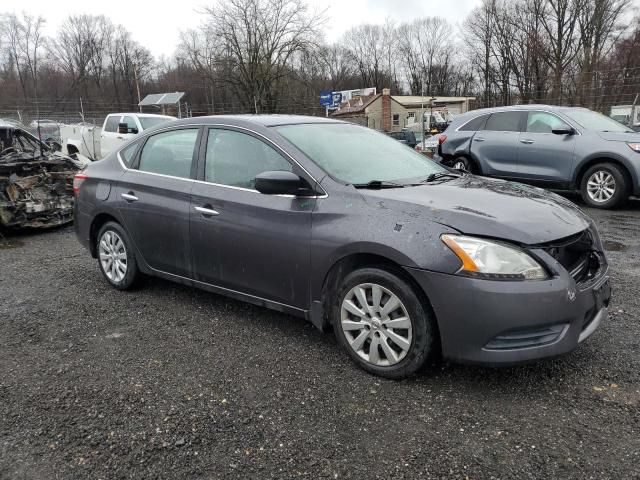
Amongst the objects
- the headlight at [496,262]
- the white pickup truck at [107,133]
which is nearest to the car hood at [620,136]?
the headlight at [496,262]

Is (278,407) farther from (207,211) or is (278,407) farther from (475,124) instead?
(475,124)

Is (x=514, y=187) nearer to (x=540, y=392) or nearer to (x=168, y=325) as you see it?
(x=540, y=392)

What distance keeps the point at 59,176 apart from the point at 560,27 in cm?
4526

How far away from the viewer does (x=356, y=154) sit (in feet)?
12.1

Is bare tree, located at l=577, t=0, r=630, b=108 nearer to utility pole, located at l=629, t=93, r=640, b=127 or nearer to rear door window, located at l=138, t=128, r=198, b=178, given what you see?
utility pole, located at l=629, t=93, r=640, b=127

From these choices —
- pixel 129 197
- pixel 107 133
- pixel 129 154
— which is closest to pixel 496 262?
pixel 129 197

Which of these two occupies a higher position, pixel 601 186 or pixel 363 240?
pixel 363 240

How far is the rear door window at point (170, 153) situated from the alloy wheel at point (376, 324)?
1.79 meters

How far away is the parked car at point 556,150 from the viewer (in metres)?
7.82

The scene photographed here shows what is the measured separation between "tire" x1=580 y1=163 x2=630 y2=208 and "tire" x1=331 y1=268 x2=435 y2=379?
6.56m

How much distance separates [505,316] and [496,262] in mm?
278

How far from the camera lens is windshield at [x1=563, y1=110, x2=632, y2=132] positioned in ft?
26.9

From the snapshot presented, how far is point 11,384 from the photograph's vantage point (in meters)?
3.08

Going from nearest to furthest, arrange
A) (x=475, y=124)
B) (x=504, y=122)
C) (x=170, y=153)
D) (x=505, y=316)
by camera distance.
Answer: (x=505, y=316) → (x=170, y=153) → (x=504, y=122) → (x=475, y=124)
